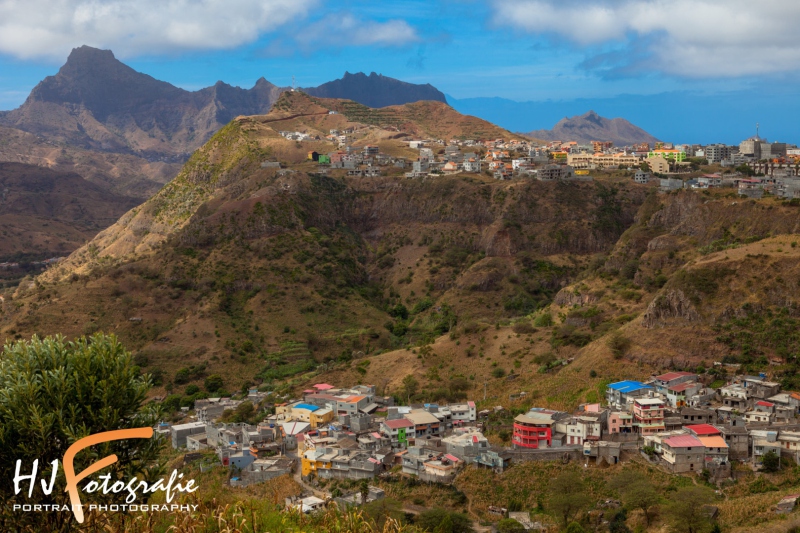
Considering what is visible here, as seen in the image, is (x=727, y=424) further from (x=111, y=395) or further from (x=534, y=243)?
(x=534, y=243)

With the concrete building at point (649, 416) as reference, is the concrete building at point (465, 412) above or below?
below

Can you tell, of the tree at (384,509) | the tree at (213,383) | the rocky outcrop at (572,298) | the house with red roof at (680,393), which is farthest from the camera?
the rocky outcrop at (572,298)

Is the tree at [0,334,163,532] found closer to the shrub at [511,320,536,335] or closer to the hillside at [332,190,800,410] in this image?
the hillside at [332,190,800,410]

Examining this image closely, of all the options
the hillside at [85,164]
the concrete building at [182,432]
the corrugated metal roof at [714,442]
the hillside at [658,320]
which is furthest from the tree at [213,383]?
the hillside at [85,164]

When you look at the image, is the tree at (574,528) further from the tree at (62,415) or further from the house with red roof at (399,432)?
the tree at (62,415)

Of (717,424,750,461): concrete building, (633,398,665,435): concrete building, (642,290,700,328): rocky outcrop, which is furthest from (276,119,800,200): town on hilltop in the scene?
(717,424,750,461): concrete building

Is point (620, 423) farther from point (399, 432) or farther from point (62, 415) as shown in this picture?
point (62, 415)
